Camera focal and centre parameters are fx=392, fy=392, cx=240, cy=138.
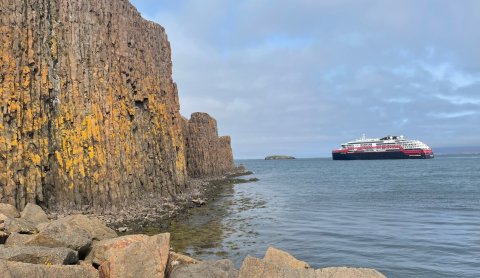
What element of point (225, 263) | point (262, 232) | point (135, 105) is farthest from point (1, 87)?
point (225, 263)

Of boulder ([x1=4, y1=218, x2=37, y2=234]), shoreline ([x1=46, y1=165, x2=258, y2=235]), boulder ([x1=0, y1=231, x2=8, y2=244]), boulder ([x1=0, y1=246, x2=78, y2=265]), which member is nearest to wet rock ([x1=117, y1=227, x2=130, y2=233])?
shoreline ([x1=46, y1=165, x2=258, y2=235])

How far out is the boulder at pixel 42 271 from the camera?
24.6ft

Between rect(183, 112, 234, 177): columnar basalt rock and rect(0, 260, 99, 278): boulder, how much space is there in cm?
6219

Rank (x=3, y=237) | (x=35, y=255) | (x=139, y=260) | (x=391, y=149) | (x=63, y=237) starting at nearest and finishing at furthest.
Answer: (x=35, y=255) → (x=139, y=260) → (x=63, y=237) → (x=3, y=237) → (x=391, y=149)

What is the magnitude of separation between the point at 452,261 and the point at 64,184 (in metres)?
21.9

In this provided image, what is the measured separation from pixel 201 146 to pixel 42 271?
2555 inches

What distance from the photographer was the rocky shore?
8.65 meters

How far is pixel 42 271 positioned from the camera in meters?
8.07

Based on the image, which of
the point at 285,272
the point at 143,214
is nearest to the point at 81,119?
the point at 143,214

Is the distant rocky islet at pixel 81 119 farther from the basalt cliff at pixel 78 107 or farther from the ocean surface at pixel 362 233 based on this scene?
the ocean surface at pixel 362 233

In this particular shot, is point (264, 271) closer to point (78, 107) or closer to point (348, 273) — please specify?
point (348, 273)

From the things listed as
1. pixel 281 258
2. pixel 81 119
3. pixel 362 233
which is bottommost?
pixel 362 233

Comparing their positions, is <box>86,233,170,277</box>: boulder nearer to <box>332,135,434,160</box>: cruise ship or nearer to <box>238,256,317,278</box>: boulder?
<box>238,256,317,278</box>: boulder

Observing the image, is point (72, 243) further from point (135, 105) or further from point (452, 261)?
point (135, 105)
